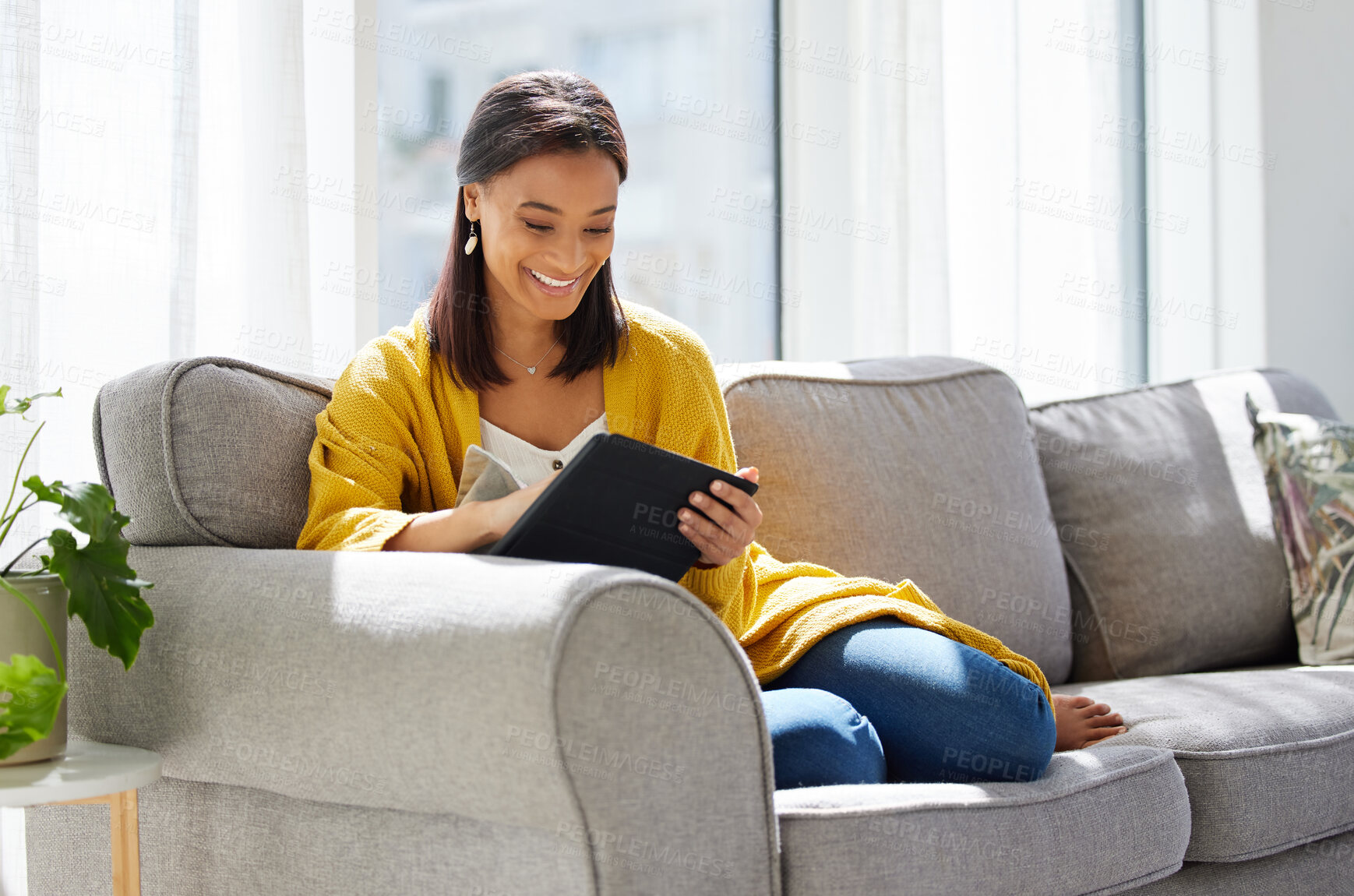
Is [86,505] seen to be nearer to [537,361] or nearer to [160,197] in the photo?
[537,361]

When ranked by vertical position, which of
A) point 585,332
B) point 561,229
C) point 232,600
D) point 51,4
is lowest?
point 232,600

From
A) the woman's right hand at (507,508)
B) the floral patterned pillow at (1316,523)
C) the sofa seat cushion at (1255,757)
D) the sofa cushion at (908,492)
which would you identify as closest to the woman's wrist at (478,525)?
the woman's right hand at (507,508)

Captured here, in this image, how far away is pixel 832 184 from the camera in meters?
2.95

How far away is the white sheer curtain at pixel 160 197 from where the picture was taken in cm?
157

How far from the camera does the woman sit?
127 centimetres

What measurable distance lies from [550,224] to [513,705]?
2.38 ft

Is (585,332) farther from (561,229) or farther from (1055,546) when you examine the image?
(1055,546)

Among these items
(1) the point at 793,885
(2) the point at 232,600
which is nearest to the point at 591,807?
(1) the point at 793,885

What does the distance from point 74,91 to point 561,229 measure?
2.44 feet

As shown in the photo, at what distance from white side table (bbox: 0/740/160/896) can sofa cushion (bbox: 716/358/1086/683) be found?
0.92 metres

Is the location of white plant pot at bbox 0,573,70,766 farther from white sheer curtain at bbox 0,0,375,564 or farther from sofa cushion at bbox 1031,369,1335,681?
sofa cushion at bbox 1031,369,1335,681

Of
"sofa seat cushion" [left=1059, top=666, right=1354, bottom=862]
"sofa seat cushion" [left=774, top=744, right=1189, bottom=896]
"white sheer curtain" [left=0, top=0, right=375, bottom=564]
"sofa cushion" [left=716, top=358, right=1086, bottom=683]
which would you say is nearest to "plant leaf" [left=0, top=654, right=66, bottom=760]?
"white sheer curtain" [left=0, top=0, right=375, bottom=564]

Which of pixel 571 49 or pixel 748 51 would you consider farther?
pixel 748 51

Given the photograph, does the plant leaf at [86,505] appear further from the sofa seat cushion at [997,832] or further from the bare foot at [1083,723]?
the bare foot at [1083,723]
